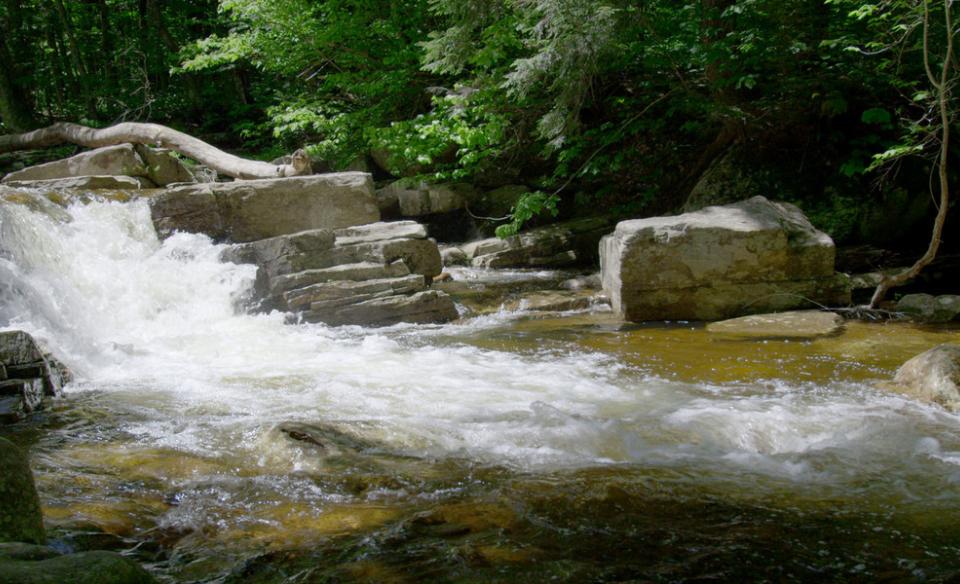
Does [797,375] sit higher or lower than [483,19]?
lower

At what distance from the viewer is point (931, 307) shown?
6863mm

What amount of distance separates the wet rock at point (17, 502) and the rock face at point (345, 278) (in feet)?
17.8

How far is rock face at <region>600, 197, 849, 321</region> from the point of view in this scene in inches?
280

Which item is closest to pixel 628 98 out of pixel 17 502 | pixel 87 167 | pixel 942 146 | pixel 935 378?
pixel 942 146

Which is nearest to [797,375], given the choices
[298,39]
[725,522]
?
[725,522]

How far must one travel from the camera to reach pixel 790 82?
901 centimetres

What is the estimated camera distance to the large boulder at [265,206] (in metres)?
8.76

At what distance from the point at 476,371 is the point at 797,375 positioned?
8.16ft

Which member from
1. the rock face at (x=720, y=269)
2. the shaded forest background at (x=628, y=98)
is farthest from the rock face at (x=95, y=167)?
the rock face at (x=720, y=269)

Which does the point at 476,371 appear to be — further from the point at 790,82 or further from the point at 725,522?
the point at 790,82

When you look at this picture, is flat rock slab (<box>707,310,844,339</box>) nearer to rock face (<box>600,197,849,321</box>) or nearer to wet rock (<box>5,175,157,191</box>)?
rock face (<box>600,197,849,321</box>)

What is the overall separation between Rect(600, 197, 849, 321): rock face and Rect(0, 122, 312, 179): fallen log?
5535mm

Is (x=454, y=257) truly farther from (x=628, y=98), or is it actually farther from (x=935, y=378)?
(x=935, y=378)

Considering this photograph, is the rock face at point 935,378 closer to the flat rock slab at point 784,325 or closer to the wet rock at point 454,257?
the flat rock slab at point 784,325
